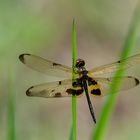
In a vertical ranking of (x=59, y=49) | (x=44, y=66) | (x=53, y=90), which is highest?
(x=59, y=49)

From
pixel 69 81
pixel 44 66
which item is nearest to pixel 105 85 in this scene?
pixel 69 81

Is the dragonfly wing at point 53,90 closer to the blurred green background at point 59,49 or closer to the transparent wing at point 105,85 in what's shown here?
the transparent wing at point 105,85

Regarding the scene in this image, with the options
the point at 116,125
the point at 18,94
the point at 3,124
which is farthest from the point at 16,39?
the point at 116,125

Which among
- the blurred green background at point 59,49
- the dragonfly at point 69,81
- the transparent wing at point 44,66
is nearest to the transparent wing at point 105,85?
the dragonfly at point 69,81

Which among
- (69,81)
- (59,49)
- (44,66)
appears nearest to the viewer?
(69,81)

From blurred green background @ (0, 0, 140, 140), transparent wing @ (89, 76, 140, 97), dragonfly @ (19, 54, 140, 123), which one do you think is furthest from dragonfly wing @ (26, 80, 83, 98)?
blurred green background @ (0, 0, 140, 140)

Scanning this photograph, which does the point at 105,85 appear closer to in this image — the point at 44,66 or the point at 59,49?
the point at 44,66

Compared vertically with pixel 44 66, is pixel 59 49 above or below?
above

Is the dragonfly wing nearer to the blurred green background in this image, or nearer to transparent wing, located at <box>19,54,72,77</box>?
Result: transparent wing, located at <box>19,54,72,77</box>
